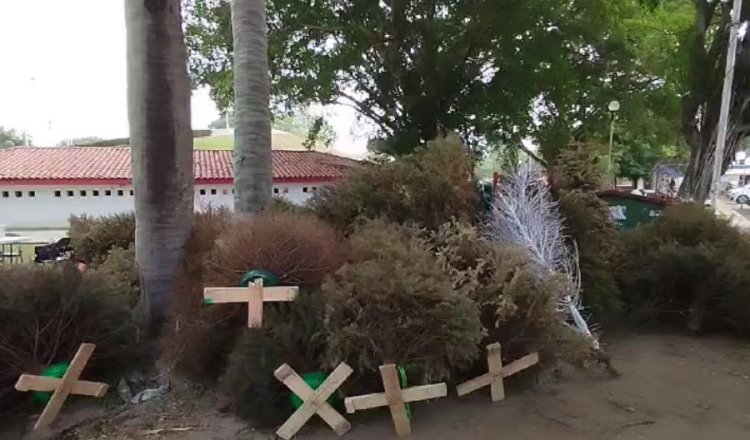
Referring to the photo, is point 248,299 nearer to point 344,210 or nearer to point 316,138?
point 344,210

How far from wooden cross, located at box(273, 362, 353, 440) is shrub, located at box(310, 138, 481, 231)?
1.90 m

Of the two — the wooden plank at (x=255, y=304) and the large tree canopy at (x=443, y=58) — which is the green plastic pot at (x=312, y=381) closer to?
the wooden plank at (x=255, y=304)

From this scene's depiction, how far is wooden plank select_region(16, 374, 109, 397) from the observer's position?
381 cm

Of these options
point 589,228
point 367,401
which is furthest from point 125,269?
point 589,228

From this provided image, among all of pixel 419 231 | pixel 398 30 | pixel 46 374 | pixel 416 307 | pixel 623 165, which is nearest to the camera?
pixel 416 307

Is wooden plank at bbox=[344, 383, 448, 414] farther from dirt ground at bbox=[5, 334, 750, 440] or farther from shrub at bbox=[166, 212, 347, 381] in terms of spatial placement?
shrub at bbox=[166, 212, 347, 381]

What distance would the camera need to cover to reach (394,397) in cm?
373

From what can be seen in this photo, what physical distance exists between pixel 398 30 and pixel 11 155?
16.1 meters

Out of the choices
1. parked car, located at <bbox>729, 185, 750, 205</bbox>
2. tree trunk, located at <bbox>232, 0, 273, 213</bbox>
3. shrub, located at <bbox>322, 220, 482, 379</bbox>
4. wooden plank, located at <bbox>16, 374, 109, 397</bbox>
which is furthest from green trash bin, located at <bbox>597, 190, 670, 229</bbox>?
parked car, located at <bbox>729, 185, 750, 205</bbox>

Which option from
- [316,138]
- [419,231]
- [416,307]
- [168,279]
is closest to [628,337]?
[419,231]

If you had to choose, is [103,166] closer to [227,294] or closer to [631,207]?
[631,207]

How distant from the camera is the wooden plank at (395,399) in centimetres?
366

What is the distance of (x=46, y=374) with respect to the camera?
13.4ft

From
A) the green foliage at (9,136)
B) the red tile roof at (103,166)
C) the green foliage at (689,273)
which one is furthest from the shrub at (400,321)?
the green foliage at (9,136)
